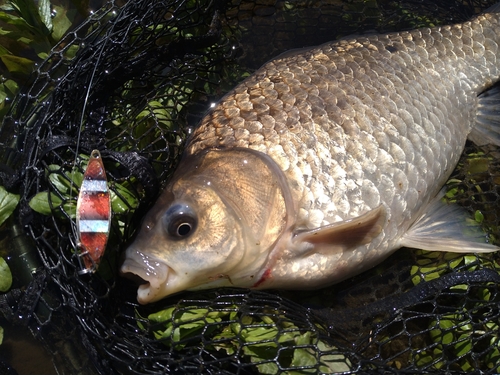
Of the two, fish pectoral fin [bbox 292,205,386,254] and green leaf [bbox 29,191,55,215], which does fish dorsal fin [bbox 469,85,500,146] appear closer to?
fish pectoral fin [bbox 292,205,386,254]

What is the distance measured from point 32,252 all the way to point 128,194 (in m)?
0.60

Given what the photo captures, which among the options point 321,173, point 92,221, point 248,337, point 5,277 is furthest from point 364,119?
point 5,277

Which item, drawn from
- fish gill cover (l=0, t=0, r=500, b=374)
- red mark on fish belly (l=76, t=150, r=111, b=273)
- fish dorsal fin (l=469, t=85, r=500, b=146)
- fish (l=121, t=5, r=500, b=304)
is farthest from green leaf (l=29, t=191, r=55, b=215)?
fish dorsal fin (l=469, t=85, r=500, b=146)

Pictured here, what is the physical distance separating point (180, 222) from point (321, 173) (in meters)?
0.69

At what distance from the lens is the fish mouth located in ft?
6.87

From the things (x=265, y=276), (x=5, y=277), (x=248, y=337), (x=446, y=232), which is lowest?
(x=446, y=232)

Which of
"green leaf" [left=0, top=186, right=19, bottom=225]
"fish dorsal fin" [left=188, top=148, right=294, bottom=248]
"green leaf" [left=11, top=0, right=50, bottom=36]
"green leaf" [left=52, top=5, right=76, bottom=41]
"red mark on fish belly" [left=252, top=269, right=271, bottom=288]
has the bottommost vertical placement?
"red mark on fish belly" [left=252, top=269, right=271, bottom=288]

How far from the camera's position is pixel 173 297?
231cm

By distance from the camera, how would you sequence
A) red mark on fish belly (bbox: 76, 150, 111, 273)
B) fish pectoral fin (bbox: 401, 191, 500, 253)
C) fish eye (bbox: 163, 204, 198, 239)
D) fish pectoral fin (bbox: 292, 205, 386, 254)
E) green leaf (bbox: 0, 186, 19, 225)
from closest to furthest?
1. red mark on fish belly (bbox: 76, 150, 111, 273)
2. fish eye (bbox: 163, 204, 198, 239)
3. fish pectoral fin (bbox: 292, 205, 386, 254)
4. green leaf (bbox: 0, 186, 19, 225)
5. fish pectoral fin (bbox: 401, 191, 500, 253)

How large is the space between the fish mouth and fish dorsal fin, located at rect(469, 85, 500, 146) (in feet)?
6.36

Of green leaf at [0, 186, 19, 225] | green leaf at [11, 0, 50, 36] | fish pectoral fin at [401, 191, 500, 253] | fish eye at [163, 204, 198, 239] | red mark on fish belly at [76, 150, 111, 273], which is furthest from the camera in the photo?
green leaf at [11, 0, 50, 36]

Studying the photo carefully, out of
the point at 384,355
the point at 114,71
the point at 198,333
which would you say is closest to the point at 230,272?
the point at 198,333

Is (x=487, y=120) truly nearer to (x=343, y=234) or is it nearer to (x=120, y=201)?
(x=343, y=234)

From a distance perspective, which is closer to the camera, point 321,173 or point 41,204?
point 41,204
